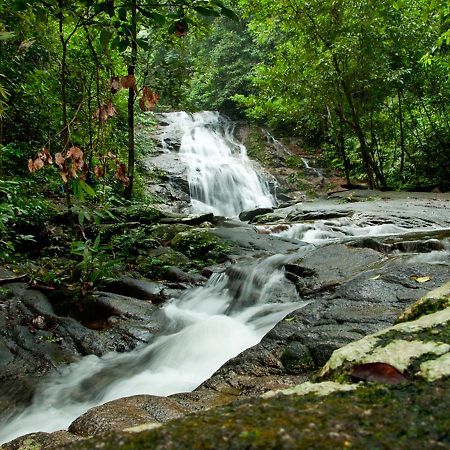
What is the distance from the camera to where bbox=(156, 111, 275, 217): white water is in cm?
1549

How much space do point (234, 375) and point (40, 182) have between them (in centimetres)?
770

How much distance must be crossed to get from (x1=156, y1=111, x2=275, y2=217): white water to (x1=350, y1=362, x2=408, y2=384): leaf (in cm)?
1337

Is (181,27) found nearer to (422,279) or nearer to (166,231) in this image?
(422,279)

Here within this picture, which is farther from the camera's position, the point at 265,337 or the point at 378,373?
the point at 265,337

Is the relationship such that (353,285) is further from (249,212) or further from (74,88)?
(249,212)

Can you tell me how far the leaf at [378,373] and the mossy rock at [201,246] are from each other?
5718 mm

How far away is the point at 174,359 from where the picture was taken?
4328 millimetres

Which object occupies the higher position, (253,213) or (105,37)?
(105,37)

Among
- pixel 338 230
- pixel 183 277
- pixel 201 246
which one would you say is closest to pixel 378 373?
pixel 183 277

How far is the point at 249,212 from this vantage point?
41.2 feet

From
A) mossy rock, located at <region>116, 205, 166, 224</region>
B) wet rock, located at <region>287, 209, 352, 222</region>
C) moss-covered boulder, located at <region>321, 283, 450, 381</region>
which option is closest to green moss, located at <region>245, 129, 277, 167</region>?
wet rock, located at <region>287, 209, 352, 222</region>

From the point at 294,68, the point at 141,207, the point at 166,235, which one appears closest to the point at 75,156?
the point at 166,235

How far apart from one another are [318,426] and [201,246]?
21.5 feet

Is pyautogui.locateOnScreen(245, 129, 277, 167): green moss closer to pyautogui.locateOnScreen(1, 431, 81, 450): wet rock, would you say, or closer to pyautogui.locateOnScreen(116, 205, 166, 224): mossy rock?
pyautogui.locateOnScreen(116, 205, 166, 224): mossy rock
